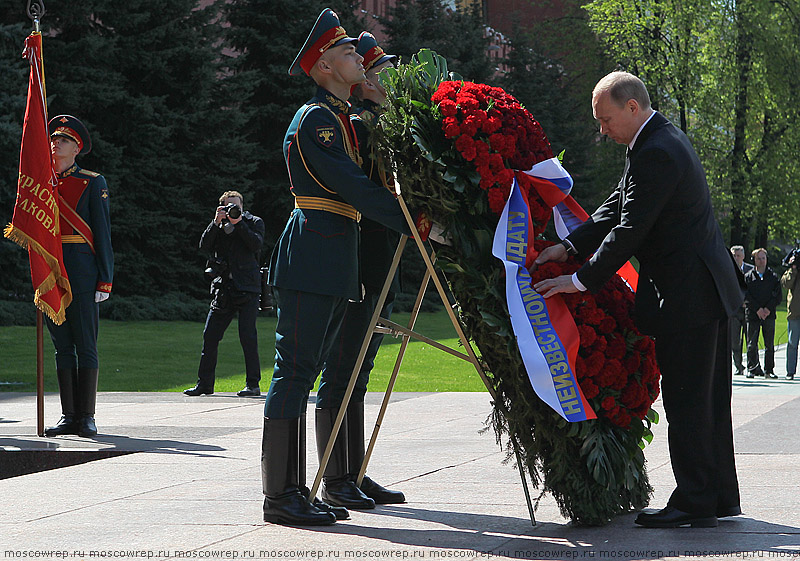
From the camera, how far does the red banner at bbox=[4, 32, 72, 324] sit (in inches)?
328

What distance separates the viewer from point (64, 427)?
8461 millimetres

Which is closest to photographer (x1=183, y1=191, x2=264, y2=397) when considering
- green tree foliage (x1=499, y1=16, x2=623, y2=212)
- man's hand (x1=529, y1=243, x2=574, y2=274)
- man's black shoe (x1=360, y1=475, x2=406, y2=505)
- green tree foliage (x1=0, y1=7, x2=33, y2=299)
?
man's black shoe (x1=360, y1=475, x2=406, y2=505)

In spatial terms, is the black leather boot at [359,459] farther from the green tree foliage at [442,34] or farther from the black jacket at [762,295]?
the green tree foliage at [442,34]

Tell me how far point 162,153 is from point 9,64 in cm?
670

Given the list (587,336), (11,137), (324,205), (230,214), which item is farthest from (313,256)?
(11,137)

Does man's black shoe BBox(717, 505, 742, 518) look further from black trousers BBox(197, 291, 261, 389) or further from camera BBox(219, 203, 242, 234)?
camera BBox(219, 203, 242, 234)

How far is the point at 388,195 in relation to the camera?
513 cm

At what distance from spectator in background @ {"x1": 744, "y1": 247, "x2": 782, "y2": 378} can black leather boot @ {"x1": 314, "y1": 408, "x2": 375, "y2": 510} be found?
42.2ft

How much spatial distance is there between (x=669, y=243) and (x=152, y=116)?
2485cm

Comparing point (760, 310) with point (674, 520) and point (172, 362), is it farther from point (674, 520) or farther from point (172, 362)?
point (674, 520)

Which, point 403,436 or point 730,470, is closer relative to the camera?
point 730,470

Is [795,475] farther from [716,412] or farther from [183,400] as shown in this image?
[183,400]

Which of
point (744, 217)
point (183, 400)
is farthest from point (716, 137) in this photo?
point (183, 400)

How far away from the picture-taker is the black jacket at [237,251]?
488 inches
